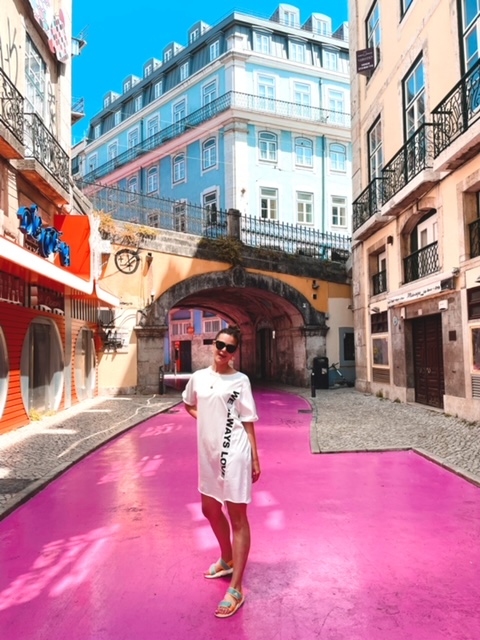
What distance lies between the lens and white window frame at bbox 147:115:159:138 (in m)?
33.9

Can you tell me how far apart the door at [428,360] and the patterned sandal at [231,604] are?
33.1ft

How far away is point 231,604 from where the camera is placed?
304 cm

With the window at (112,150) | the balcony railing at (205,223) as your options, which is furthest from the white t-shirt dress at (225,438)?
the window at (112,150)

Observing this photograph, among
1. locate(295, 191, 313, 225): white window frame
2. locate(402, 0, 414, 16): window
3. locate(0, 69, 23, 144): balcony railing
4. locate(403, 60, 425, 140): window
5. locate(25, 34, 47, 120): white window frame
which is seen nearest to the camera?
locate(0, 69, 23, 144): balcony railing

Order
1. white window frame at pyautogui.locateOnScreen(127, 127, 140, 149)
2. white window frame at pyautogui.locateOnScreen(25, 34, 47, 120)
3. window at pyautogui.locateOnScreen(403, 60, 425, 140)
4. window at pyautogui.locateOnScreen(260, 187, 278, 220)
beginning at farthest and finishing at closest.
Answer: white window frame at pyautogui.locateOnScreen(127, 127, 140, 149) < window at pyautogui.locateOnScreen(260, 187, 278, 220) < window at pyautogui.locateOnScreen(403, 60, 425, 140) < white window frame at pyautogui.locateOnScreen(25, 34, 47, 120)

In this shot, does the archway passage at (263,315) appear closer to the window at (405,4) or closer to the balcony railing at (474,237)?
the window at (405,4)

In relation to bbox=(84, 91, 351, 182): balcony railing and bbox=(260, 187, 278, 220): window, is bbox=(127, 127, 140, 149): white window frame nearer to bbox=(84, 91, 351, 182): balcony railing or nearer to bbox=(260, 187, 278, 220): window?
bbox=(84, 91, 351, 182): balcony railing

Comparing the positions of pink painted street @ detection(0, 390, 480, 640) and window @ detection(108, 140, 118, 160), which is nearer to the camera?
pink painted street @ detection(0, 390, 480, 640)

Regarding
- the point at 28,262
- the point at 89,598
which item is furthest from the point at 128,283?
the point at 89,598

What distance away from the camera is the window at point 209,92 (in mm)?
29703

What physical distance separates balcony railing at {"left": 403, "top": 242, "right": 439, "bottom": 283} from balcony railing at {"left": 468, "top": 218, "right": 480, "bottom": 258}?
5.09 feet

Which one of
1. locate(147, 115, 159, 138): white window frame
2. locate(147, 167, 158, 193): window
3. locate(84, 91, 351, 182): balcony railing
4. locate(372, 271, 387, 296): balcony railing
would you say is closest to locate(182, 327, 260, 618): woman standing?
locate(372, 271, 387, 296): balcony railing

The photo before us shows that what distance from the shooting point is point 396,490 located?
18.4 feet

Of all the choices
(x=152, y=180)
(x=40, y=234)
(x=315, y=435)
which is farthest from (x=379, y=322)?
(x=152, y=180)
